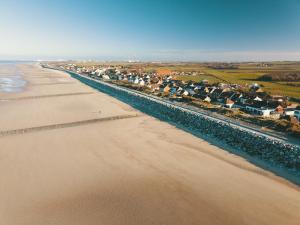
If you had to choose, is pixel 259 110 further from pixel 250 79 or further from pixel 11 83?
pixel 11 83

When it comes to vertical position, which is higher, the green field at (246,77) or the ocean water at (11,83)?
the green field at (246,77)

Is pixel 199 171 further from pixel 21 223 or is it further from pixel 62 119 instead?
pixel 62 119

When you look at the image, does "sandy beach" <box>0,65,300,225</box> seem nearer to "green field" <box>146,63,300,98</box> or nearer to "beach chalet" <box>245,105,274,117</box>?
"beach chalet" <box>245,105,274,117</box>

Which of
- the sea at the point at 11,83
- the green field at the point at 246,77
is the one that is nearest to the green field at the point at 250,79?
the green field at the point at 246,77

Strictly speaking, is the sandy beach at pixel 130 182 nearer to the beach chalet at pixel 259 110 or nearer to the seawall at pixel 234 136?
the seawall at pixel 234 136

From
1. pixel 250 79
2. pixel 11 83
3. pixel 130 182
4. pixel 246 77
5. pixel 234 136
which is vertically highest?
pixel 234 136

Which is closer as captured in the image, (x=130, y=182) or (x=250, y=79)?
(x=130, y=182)

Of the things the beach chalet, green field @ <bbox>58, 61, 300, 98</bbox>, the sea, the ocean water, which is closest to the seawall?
the beach chalet

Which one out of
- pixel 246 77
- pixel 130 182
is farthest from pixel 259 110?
pixel 246 77
